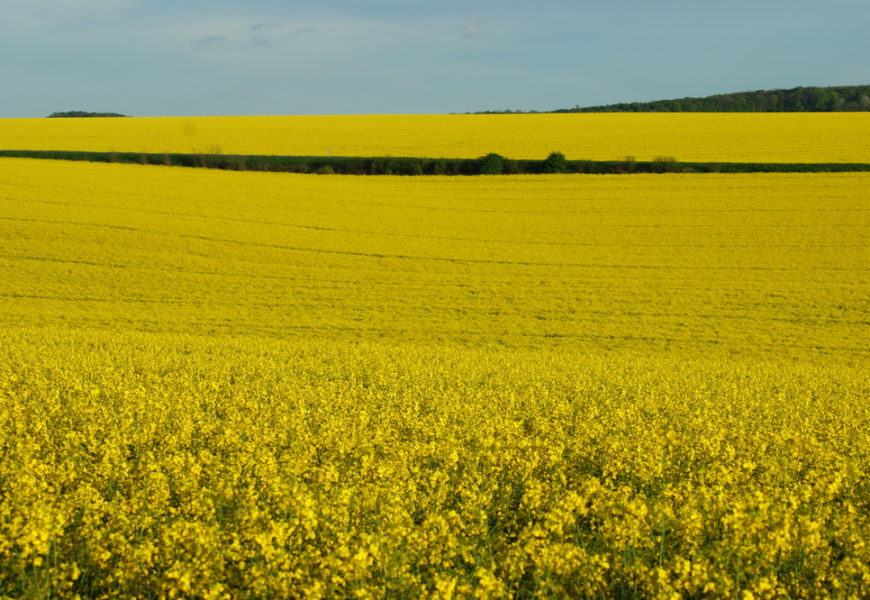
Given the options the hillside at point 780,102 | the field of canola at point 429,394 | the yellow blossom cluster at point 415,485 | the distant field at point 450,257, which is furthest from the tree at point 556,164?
the hillside at point 780,102

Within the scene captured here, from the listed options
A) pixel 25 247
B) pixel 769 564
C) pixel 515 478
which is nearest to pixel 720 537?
pixel 769 564

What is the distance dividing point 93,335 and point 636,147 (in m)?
38.8

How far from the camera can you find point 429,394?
1005 cm

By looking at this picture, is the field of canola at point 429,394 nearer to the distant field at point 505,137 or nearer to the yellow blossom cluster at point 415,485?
the yellow blossom cluster at point 415,485

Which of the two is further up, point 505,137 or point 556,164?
Answer: point 505,137

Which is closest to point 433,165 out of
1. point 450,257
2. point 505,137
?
point 505,137

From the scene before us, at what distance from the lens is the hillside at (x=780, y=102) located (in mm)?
86375

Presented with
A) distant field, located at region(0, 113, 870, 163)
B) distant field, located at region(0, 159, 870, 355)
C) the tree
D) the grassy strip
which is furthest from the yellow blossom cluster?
distant field, located at region(0, 113, 870, 163)

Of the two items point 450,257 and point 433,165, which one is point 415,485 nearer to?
point 450,257

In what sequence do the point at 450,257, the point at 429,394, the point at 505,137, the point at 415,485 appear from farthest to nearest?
1. the point at 505,137
2. the point at 450,257
3. the point at 429,394
4. the point at 415,485

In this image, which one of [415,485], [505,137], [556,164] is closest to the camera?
[415,485]

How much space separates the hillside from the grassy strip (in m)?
51.8

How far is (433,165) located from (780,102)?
2456 inches

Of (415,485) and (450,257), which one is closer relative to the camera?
(415,485)
